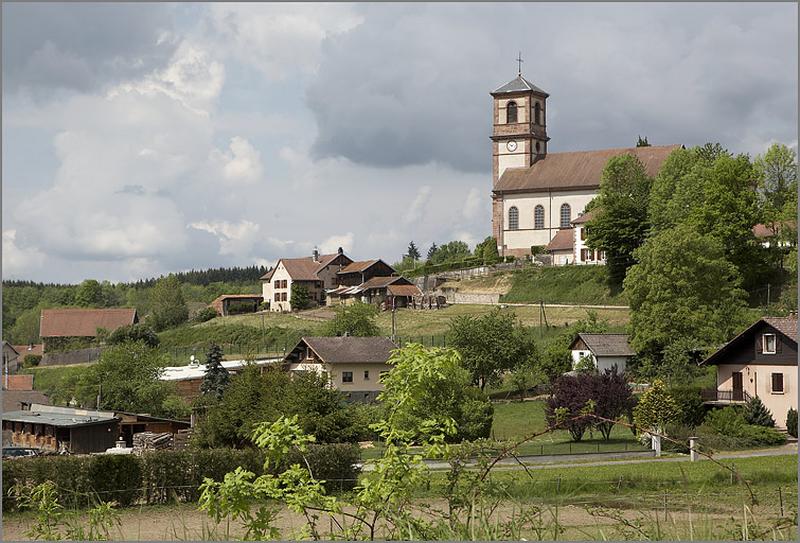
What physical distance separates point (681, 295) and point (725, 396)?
10592mm

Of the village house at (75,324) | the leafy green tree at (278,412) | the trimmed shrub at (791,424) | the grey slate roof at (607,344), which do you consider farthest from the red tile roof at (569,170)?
the leafy green tree at (278,412)

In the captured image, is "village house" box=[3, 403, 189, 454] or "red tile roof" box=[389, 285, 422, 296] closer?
"village house" box=[3, 403, 189, 454]

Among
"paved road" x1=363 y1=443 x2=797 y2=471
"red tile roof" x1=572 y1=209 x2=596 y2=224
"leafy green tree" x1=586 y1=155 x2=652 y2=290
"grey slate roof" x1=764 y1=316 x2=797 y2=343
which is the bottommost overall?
"paved road" x1=363 y1=443 x2=797 y2=471

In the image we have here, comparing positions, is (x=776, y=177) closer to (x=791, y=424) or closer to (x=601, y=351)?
(x=601, y=351)

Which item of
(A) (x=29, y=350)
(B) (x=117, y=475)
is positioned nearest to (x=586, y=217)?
(A) (x=29, y=350)

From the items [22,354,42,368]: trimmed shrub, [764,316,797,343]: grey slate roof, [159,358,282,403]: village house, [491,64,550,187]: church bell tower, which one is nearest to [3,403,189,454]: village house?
[159,358,282,403]: village house

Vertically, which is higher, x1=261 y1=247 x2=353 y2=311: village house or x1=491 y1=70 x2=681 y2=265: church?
x1=491 y1=70 x2=681 y2=265: church

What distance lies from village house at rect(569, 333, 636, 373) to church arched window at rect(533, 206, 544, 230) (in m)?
41.0

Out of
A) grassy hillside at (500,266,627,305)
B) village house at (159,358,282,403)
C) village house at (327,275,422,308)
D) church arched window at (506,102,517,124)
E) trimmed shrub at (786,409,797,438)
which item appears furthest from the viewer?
church arched window at (506,102,517,124)

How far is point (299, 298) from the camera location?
312ft

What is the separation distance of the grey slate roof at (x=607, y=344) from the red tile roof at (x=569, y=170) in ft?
126

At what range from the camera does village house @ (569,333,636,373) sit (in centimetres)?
5312

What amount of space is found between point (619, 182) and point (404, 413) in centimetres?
7347

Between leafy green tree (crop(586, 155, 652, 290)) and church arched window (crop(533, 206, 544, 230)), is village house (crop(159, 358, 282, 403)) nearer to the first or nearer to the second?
leafy green tree (crop(586, 155, 652, 290))
